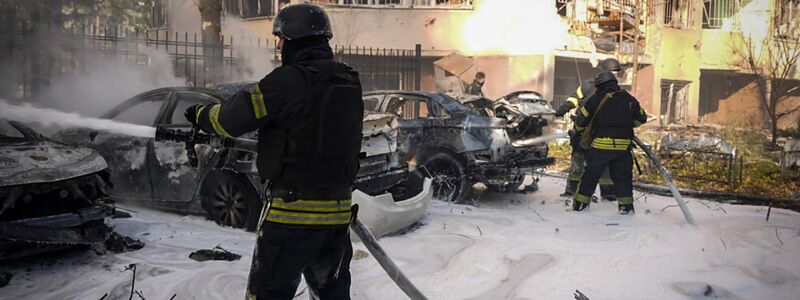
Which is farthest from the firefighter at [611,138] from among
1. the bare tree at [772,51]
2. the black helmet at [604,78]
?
the bare tree at [772,51]

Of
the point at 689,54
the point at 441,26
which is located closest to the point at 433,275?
the point at 441,26

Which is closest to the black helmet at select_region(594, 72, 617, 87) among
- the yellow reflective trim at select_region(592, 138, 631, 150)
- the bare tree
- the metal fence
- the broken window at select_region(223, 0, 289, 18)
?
the yellow reflective trim at select_region(592, 138, 631, 150)

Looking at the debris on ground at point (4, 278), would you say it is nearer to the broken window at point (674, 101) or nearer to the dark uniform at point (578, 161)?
the dark uniform at point (578, 161)

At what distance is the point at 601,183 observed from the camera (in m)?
8.07

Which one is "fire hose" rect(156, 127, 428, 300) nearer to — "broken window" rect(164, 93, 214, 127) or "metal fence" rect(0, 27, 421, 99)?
"broken window" rect(164, 93, 214, 127)

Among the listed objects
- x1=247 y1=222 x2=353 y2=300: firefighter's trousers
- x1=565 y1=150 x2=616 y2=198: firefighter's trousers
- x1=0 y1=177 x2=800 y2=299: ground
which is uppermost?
x1=247 y1=222 x2=353 y2=300: firefighter's trousers

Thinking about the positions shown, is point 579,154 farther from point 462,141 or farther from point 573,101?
point 462,141

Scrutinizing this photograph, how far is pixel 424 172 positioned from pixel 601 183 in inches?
91.9

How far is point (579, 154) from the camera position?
8.43 metres

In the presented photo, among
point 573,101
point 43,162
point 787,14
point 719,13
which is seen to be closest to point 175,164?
point 43,162

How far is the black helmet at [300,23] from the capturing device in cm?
290

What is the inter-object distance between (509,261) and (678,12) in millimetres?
20781

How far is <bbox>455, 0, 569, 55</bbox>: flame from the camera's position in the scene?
16.7m

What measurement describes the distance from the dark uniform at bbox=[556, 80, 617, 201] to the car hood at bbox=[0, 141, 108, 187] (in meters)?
5.74
